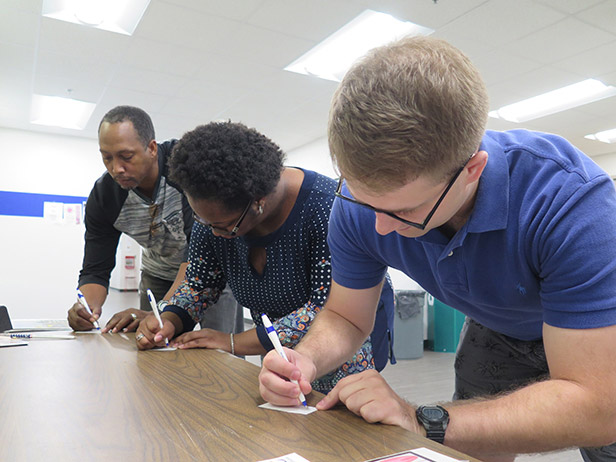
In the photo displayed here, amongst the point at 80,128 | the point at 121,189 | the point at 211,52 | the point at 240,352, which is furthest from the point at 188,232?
the point at 80,128

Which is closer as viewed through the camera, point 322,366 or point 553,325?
point 553,325

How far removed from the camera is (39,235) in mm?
5523

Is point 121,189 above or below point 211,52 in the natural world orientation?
below

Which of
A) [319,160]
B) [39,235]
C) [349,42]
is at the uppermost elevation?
[349,42]

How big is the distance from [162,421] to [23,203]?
5.74 m

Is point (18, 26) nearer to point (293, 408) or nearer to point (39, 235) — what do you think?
point (39, 235)

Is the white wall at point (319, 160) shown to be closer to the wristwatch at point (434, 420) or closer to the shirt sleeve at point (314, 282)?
the shirt sleeve at point (314, 282)

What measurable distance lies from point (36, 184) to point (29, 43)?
2575 mm

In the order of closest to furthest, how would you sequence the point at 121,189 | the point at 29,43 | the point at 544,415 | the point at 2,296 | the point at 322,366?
the point at 544,415 < the point at 322,366 < the point at 121,189 < the point at 29,43 < the point at 2,296

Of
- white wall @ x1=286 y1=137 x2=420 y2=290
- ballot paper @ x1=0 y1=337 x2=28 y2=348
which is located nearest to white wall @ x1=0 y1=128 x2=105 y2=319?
white wall @ x1=286 y1=137 x2=420 y2=290

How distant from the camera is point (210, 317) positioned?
1.98 metres

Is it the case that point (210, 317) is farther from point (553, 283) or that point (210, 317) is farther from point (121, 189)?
point (553, 283)

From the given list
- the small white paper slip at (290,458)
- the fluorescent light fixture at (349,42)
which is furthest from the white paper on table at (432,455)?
the fluorescent light fixture at (349,42)

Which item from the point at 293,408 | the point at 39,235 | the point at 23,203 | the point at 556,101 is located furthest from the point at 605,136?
the point at 23,203
